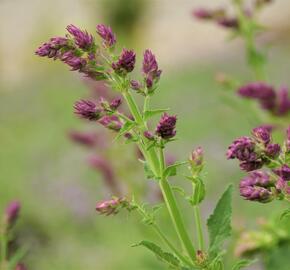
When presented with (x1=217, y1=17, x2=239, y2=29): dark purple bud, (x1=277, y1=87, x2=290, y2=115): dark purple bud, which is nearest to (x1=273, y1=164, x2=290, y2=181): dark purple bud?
(x1=277, y1=87, x2=290, y2=115): dark purple bud

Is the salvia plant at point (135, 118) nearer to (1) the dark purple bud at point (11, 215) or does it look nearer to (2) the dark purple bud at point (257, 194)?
(2) the dark purple bud at point (257, 194)

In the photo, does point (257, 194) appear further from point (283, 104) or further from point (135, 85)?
point (283, 104)

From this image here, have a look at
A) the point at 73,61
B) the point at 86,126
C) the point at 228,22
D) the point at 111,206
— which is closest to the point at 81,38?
the point at 73,61

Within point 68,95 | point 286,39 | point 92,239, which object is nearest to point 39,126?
point 68,95

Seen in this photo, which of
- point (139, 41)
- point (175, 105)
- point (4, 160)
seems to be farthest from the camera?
point (139, 41)

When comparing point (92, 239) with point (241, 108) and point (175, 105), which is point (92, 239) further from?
point (175, 105)

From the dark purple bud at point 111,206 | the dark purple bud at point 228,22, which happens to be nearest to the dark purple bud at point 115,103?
the dark purple bud at point 111,206

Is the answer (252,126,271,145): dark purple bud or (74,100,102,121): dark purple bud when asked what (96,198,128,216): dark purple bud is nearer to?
(74,100,102,121): dark purple bud
